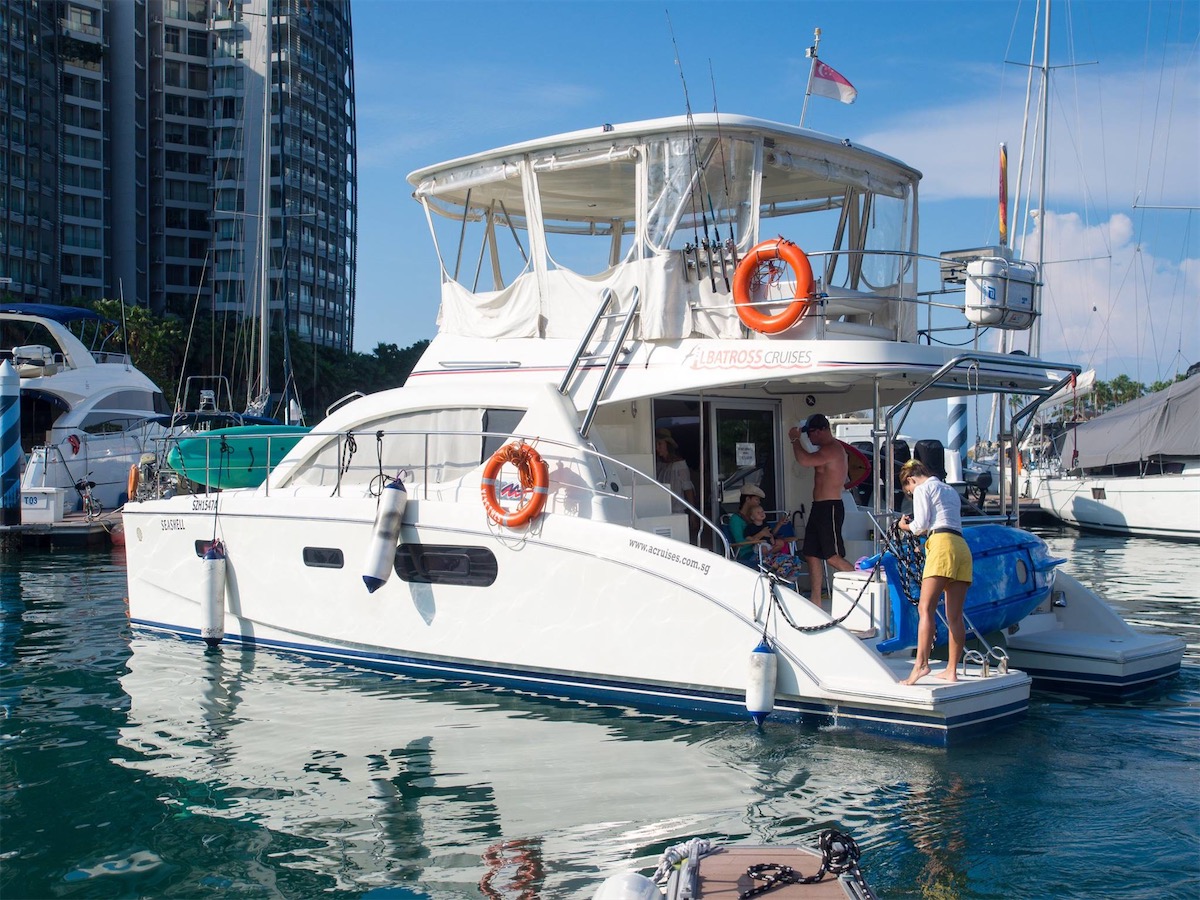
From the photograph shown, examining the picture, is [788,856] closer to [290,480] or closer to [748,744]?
[748,744]

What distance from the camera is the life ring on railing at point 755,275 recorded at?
842 cm

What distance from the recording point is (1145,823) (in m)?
5.96

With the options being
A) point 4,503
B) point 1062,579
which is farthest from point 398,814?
point 4,503

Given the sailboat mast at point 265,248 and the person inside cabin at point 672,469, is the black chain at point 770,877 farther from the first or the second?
the sailboat mast at point 265,248

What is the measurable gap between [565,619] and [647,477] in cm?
125

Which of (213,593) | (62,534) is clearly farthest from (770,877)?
(62,534)

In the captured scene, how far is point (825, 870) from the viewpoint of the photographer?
4.40m

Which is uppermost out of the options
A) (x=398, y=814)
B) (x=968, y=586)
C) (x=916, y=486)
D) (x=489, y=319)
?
(x=489, y=319)

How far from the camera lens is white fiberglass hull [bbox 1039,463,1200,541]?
80.5 feet

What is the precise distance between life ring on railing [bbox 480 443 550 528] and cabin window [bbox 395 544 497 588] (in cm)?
35

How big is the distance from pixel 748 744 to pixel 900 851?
1.78 meters

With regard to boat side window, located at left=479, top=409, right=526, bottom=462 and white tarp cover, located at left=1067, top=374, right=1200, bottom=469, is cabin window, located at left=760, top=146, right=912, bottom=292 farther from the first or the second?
white tarp cover, located at left=1067, top=374, right=1200, bottom=469

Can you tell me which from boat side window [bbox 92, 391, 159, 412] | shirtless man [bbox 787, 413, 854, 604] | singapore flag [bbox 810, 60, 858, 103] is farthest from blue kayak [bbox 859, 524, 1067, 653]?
boat side window [bbox 92, 391, 159, 412]

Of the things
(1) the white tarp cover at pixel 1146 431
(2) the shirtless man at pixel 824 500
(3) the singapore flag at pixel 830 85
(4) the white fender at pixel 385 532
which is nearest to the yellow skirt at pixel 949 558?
(2) the shirtless man at pixel 824 500
